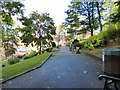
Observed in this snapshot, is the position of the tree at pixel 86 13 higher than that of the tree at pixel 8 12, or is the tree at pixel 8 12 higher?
the tree at pixel 86 13

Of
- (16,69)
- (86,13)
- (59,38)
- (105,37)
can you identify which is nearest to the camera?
(16,69)

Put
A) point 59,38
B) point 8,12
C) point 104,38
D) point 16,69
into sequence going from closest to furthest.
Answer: point 16,69 → point 8,12 → point 104,38 → point 59,38

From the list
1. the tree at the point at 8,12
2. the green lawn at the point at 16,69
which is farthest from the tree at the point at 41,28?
the green lawn at the point at 16,69

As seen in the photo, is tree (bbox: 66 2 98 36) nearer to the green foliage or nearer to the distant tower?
the green foliage

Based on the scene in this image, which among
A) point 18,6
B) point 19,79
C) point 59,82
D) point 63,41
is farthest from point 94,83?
point 63,41

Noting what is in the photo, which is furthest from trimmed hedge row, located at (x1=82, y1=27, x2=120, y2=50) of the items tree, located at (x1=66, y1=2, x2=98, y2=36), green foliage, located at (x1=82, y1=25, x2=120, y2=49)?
tree, located at (x1=66, y1=2, x2=98, y2=36)

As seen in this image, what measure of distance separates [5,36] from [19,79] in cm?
432

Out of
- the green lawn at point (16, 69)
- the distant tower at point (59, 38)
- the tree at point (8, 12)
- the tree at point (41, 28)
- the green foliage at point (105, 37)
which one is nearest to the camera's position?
the green lawn at point (16, 69)

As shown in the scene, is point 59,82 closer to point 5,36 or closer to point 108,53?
point 108,53

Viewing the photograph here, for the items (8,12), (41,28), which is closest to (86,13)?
(41,28)

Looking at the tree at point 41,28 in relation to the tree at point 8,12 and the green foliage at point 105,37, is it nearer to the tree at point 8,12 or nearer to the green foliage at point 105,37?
the green foliage at point 105,37

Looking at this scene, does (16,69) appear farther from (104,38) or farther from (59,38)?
(59,38)

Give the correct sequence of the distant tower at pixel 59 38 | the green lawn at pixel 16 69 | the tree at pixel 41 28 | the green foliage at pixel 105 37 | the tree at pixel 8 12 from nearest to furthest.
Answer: the green lawn at pixel 16 69 → the tree at pixel 8 12 → the green foliage at pixel 105 37 → the tree at pixel 41 28 → the distant tower at pixel 59 38

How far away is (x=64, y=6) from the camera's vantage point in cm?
2172
